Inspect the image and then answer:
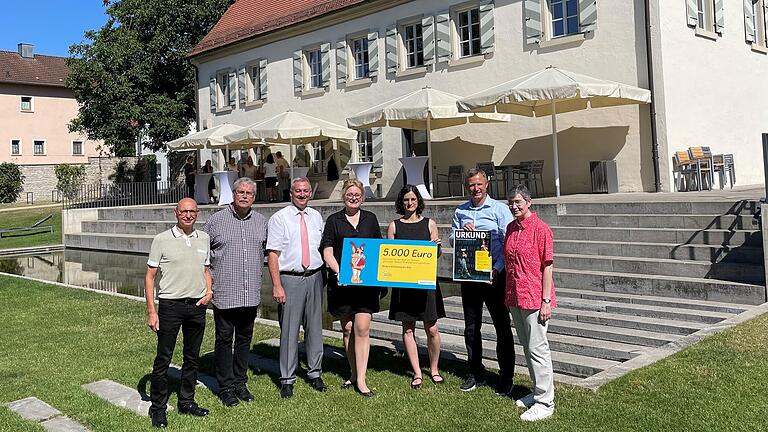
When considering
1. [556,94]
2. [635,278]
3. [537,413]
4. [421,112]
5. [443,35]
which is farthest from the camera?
[443,35]

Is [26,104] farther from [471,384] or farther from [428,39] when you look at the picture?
[471,384]

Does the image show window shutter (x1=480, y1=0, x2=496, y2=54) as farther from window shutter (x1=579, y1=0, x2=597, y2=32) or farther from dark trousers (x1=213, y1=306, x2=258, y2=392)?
dark trousers (x1=213, y1=306, x2=258, y2=392)

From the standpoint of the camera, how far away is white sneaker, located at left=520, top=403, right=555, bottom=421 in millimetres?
4906

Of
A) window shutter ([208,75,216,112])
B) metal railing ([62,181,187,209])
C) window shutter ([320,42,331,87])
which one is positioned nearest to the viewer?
window shutter ([320,42,331,87])

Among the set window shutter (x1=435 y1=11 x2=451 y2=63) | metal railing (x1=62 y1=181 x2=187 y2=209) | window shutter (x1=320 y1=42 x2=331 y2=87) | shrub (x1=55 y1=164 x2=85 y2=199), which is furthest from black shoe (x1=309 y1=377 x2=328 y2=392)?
shrub (x1=55 y1=164 x2=85 y2=199)

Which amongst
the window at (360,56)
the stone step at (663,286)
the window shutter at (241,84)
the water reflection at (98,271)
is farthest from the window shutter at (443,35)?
the stone step at (663,286)

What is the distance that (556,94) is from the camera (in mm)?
13156

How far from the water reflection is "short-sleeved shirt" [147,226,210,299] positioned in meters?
3.89

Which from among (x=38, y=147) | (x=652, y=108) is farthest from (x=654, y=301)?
(x=38, y=147)

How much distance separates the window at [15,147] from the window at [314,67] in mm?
34737

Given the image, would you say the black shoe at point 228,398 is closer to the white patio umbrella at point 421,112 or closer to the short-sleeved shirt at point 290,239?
the short-sleeved shirt at point 290,239

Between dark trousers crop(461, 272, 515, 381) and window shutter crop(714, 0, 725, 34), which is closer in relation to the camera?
dark trousers crop(461, 272, 515, 381)

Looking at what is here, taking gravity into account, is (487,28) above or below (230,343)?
above

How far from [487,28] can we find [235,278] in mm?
14323
